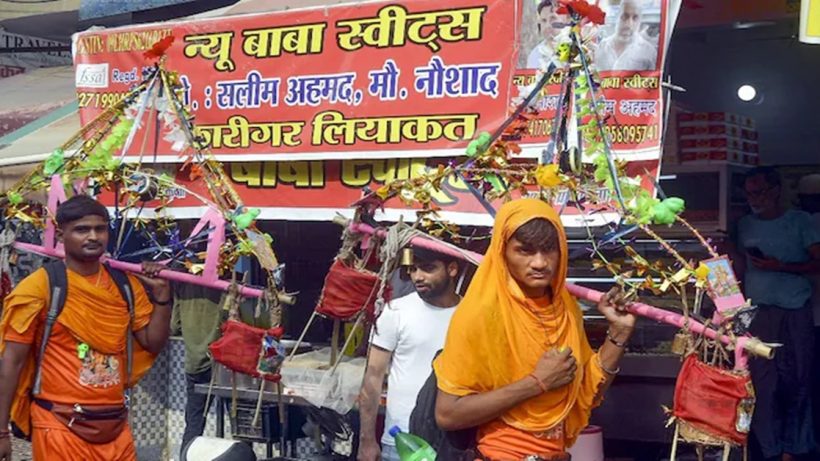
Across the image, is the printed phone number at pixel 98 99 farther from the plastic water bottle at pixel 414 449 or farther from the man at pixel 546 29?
the plastic water bottle at pixel 414 449

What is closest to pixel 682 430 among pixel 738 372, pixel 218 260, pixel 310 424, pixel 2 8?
pixel 738 372

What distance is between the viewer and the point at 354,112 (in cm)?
756

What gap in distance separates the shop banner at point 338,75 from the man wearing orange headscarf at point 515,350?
2820 millimetres

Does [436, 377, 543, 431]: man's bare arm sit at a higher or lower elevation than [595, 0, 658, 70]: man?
lower

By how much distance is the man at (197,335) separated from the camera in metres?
8.78

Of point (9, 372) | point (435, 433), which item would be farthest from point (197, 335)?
point (435, 433)

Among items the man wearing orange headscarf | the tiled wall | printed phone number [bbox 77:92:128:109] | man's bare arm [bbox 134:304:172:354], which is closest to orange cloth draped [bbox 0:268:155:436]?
man's bare arm [bbox 134:304:172:354]

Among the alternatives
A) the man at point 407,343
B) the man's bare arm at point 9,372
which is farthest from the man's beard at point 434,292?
the man's bare arm at point 9,372

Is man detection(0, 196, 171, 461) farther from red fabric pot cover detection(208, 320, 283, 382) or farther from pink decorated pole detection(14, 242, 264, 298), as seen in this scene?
red fabric pot cover detection(208, 320, 283, 382)

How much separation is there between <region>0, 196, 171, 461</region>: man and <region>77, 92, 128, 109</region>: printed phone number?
2.79m

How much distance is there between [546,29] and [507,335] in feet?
9.76

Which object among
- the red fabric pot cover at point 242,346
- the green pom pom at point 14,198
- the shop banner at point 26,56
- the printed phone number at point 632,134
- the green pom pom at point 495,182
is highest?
the shop banner at point 26,56

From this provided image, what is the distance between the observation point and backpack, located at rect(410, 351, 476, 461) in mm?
4320

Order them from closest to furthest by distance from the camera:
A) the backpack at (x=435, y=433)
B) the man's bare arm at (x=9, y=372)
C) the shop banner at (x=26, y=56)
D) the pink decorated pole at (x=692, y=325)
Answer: the backpack at (x=435, y=433), the pink decorated pole at (x=692, y=325), the man's bare arm at (x=9, y=372), the shop banner at (x=26, y=56)
